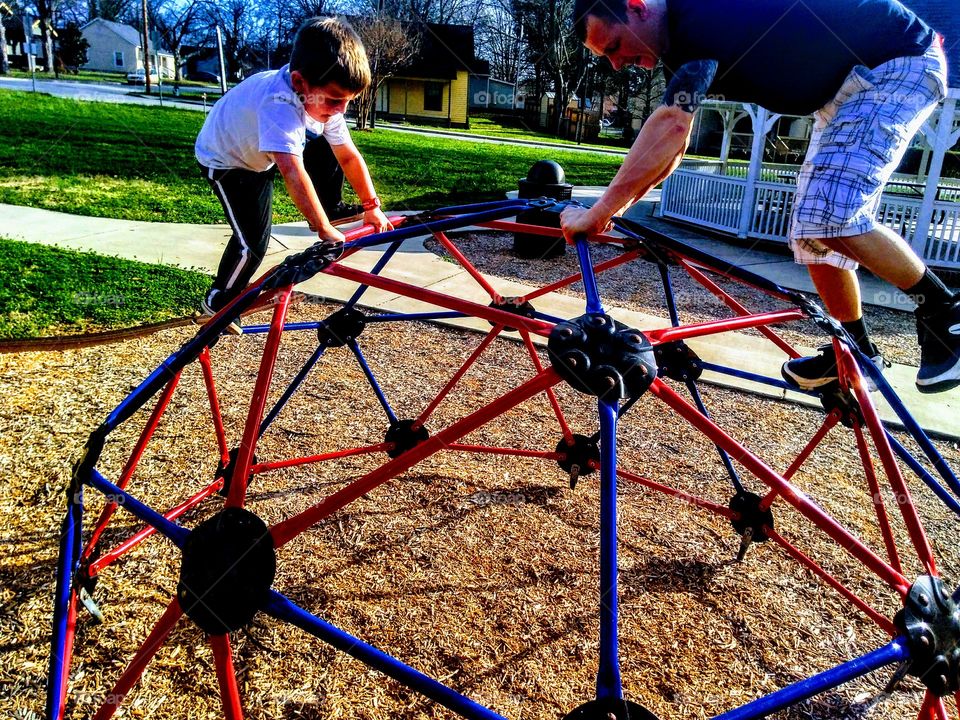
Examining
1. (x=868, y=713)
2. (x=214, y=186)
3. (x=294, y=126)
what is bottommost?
(x=868, y=713)

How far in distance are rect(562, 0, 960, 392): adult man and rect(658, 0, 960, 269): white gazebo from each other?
6.92 metres

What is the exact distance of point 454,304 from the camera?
1676 mm

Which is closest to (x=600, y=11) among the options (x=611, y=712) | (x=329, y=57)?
(x=329, y=57)

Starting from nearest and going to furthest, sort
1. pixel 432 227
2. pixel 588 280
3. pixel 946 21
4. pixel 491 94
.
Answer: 1. pixel 588 280
2. pixel 432 227
3. pixel 946 21
4. pixel 491 94

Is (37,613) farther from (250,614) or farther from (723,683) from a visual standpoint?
(723,683)

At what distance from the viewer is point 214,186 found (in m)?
3.30

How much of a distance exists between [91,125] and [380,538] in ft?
56.6

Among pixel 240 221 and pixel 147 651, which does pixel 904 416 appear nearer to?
pixel 147 651

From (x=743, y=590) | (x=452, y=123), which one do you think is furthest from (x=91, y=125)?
(x=452, y=123)

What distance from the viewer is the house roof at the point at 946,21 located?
9453 millimetres

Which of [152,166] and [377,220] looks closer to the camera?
[377,220]

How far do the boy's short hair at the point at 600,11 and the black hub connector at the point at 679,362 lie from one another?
1.25 metres

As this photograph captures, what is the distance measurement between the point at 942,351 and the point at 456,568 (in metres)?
1.93

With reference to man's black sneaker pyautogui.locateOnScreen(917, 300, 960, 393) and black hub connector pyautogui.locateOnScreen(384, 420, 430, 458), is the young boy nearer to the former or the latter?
black hub connector pyautogui.locateOnScreen(384, 420, 430, 458)
